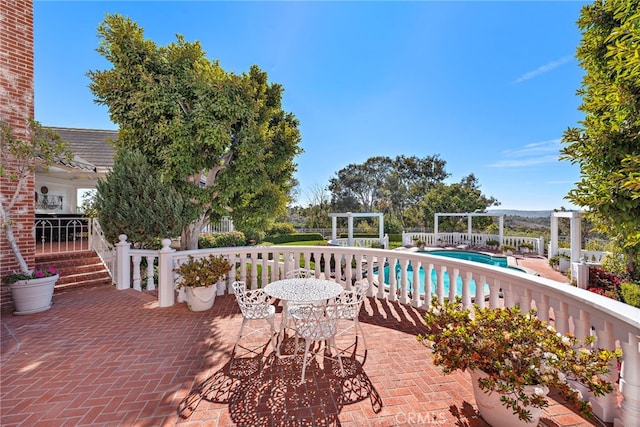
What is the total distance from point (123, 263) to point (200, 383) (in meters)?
4.15

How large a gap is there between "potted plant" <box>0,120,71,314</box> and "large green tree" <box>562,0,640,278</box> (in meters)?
7.91

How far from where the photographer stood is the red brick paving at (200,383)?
82.2 inches

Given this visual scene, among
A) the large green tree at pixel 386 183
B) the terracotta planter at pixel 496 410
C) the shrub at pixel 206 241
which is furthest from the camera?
the large green tree at pixel 386 183

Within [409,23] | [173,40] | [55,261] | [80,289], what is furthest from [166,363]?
[409,23]

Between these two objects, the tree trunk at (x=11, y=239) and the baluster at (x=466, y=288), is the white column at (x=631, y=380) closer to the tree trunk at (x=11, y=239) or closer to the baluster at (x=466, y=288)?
the baluster at (x=466, y=288)

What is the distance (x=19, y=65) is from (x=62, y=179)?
22.4ft

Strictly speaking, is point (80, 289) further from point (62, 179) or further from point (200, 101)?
point (62, 179)

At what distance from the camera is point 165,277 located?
4641 millimetres

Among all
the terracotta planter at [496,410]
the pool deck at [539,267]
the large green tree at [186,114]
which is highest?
the large green tree at [186,114]

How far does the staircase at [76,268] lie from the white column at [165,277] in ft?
9.28

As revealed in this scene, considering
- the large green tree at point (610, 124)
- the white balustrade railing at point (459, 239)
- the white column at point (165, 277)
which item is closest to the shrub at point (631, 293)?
the large green tree at point (610, 124)

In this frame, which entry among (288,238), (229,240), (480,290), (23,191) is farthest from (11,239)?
(288,238)

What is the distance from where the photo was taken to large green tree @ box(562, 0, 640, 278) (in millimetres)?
2323

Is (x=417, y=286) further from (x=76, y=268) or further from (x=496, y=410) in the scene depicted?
(x=76, y=268)
